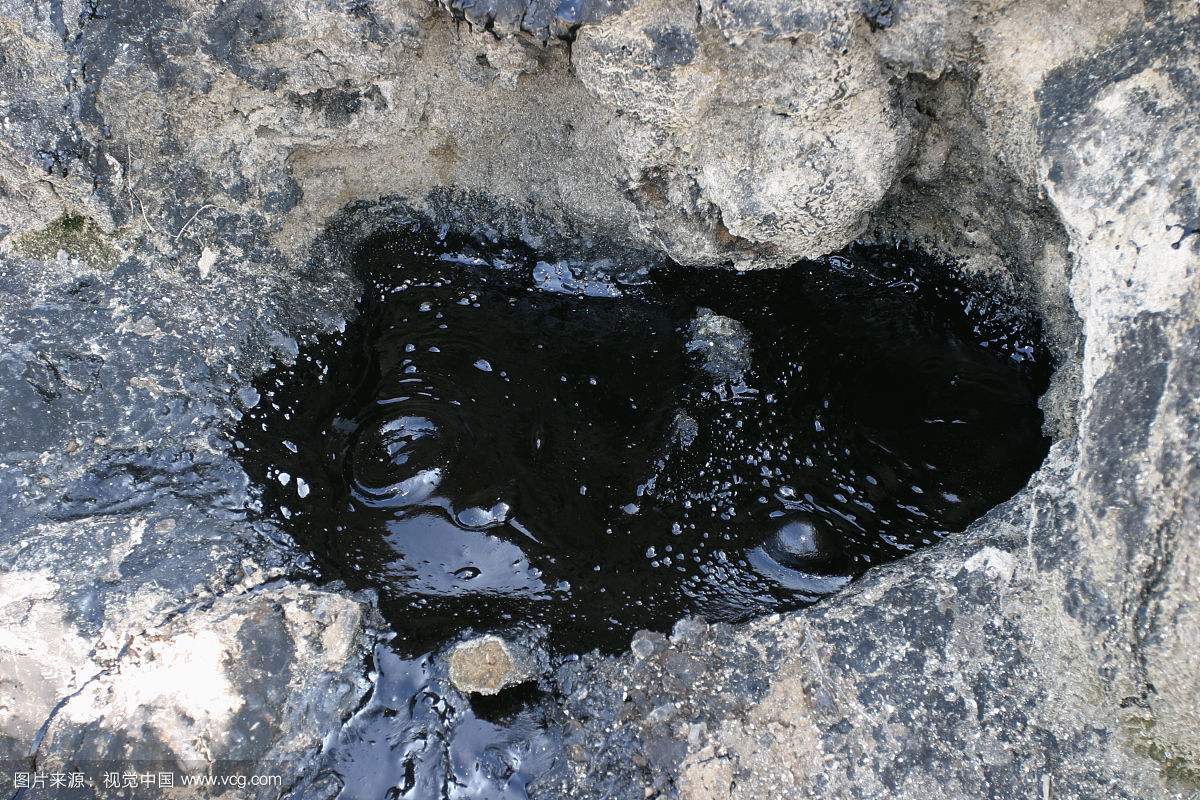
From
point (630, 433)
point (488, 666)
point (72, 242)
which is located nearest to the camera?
point (488, 666)

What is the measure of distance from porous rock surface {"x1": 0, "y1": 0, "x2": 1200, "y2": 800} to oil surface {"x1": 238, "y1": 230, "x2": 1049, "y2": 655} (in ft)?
0.38

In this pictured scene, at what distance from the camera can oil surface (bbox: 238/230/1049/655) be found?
5.29ft

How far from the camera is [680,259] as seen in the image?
1921 mm

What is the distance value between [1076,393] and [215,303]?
1.83 metres

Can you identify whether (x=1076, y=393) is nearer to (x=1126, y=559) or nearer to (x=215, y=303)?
(x=1126, y=559)

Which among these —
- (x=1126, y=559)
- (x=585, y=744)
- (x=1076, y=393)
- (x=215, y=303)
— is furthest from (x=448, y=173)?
(x=1126, y=559)

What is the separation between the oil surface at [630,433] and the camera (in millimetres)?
1611

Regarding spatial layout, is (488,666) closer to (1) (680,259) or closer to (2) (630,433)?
(2) (630,433)

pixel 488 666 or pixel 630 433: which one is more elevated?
pixel 630 433

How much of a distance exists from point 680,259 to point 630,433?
443 millimetres

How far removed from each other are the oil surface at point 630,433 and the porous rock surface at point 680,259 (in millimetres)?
116

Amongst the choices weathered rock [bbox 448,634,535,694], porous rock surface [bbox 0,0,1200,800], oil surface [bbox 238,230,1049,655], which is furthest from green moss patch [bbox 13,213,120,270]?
weathered rock [bbox 448,634,535,694]

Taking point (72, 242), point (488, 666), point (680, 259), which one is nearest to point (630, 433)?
point (680, 259)

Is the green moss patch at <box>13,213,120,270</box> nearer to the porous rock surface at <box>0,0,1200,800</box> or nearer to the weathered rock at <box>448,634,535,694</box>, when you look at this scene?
the porous rock surface at <box>0,0,1200,800</box>
